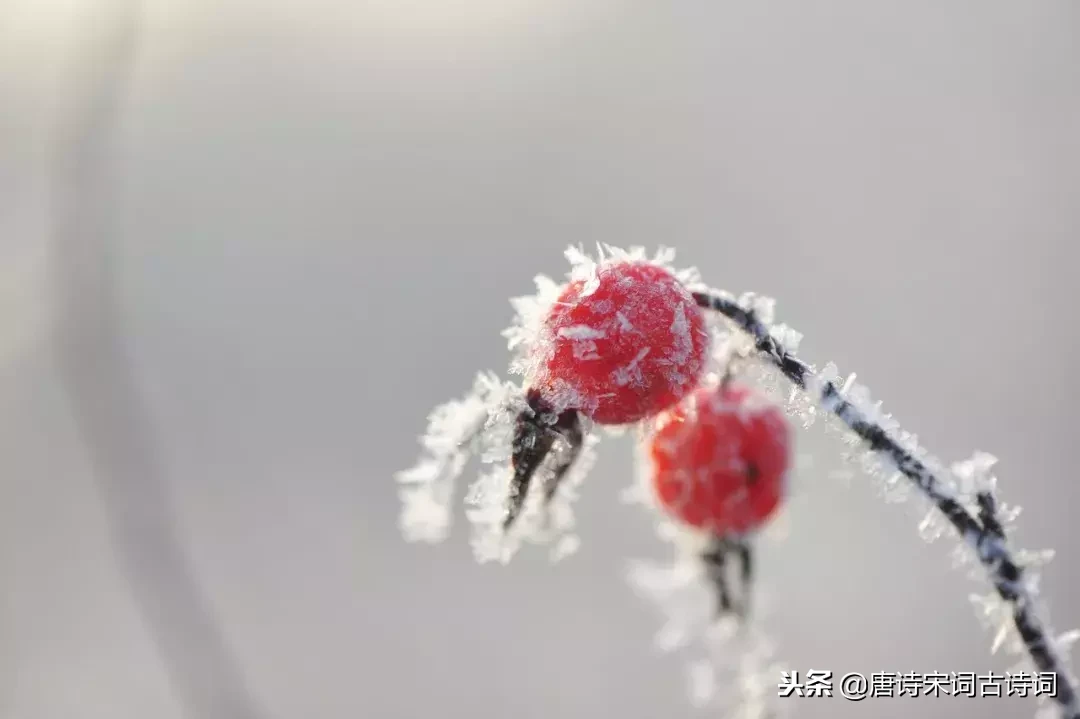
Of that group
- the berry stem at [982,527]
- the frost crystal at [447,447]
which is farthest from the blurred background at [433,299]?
the frost crystal at [447,447]

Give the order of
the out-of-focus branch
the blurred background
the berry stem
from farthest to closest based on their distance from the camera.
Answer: the blurred background < the out-of-focus branch < the berry stem

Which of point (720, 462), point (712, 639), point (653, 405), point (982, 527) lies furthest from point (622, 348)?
point (982, 527)

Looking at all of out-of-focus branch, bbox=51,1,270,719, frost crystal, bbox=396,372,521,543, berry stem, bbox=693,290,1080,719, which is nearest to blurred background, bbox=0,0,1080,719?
out-of-focus branch, bbox=51,1,270,719

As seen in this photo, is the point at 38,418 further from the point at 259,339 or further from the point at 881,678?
the point at 881,678

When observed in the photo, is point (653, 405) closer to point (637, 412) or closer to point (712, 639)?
point (637, 412)

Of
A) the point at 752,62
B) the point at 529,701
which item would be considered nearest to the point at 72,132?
the point at 529,701

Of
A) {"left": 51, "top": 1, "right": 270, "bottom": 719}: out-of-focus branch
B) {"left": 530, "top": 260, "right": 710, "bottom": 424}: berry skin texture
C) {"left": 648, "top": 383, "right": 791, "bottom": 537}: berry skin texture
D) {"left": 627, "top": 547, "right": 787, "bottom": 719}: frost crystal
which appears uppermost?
{"left": 51, "top": 1, "right": 270, "bottom": 719}: out-of-focus branch

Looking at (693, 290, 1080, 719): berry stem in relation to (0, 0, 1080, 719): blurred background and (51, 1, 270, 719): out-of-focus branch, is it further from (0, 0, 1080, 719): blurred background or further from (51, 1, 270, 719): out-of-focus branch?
(51, 1, 270, 719): out-of-focus branch
